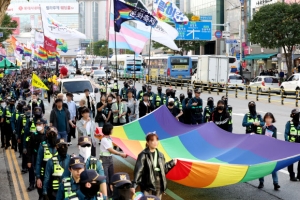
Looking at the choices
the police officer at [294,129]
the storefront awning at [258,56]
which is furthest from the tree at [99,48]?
the police officer at [294,129]

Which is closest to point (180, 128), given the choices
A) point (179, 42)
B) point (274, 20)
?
point (274, 20)

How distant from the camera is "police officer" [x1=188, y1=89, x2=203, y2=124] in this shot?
1784cm

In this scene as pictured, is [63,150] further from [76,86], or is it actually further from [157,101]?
[76,86]

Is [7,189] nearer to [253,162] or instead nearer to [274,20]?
[253,162]

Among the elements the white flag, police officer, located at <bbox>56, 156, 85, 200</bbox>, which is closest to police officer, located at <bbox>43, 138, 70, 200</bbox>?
police officer, located at <bbox>56, 156, 85, 200</bbox>

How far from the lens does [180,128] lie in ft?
50.8

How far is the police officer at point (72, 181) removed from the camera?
20.5ft

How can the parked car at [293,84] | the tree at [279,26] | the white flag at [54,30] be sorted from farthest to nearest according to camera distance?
the tree at [279,26] < the parked car at [293,84] < the white flag at [54,30]

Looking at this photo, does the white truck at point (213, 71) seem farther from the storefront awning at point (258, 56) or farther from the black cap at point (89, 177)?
the black cap at point (89, 177)

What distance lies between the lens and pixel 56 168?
8.41 meters

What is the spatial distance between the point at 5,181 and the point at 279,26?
39.8m

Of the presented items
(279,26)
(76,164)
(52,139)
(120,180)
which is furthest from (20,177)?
(279,26)

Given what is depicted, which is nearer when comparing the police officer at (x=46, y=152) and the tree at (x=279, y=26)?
the police officer at (x=46, y=152)

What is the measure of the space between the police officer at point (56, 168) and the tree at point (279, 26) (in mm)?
42804
